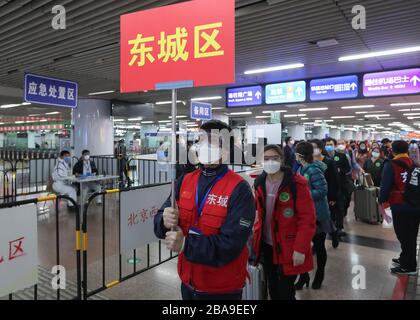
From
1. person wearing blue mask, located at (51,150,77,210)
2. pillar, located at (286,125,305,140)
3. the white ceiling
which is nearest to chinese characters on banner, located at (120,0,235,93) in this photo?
the white ceiling

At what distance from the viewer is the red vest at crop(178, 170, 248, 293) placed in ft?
5.43

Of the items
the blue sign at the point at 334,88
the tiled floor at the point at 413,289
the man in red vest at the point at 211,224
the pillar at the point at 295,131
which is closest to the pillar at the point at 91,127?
the blue sign at the point at 334,88

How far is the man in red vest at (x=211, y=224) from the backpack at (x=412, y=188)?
9.55ft

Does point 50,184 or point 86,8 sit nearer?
point 86,8

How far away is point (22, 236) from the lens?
8.65 ft

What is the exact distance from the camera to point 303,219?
2.38 meters

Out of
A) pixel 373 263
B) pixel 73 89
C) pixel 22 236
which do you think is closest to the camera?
pixel 22 236

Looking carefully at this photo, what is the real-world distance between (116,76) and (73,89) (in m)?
1.94

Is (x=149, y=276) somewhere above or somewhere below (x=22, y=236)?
below

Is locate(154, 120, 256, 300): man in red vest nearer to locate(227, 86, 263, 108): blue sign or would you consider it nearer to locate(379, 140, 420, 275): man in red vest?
locate(379, 140, 420, 275): man in red vest

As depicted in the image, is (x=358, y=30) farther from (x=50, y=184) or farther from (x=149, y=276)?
(x=50, y=184)

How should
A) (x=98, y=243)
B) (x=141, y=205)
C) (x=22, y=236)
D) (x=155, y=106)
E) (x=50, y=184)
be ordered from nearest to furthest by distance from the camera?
(x=22, y=236), (x=141, y=205), (x=98, y=243), (x=50, y=184), (x=155, y=106)
